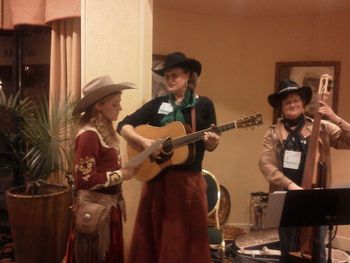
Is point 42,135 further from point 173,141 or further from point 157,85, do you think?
point 157,85

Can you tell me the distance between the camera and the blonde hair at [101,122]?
74.6 inches

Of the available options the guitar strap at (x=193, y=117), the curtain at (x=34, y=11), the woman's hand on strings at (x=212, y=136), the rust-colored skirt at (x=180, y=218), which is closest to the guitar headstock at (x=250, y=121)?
the woman's hand on strings at (x=212, y=136)

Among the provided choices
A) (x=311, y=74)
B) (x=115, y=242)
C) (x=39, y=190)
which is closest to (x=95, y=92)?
(x=115, y=242)

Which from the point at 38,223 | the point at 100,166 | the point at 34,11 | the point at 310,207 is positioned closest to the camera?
the point at 310,207

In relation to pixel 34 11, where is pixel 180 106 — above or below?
below

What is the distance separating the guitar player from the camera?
1997 mm

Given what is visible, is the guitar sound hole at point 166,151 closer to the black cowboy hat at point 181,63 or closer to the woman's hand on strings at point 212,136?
the woman's hand on strings at point 212,136

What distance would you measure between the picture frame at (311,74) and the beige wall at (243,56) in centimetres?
6

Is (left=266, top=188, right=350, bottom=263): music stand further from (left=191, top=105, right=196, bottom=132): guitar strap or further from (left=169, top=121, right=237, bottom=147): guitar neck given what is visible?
(left=191, top=105, right=196, bottom=132): guitar strap

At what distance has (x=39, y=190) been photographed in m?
2.66

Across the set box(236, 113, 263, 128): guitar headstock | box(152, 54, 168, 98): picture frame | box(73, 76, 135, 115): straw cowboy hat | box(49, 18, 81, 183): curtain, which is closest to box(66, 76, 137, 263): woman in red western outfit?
box(73, 76, 135, 115): straw cowboy hat

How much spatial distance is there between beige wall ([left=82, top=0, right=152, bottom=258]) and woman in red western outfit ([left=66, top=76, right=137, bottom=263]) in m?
0.45

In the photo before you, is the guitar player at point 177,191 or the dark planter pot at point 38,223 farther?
the dark planter pot at point 38,223

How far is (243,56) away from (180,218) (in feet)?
7.95
